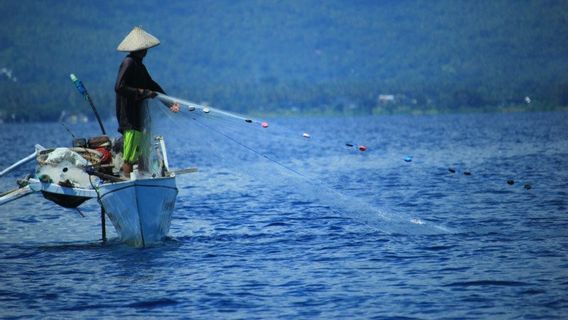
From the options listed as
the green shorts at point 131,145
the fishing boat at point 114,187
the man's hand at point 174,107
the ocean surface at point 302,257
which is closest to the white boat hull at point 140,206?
the fishing boat at point 114,187

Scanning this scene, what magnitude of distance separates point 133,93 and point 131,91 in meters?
0.07

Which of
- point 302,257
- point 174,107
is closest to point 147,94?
point 174,107

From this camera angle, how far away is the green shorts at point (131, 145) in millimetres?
27688

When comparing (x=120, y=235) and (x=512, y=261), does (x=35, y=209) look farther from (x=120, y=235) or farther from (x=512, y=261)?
(x=512, y=261)

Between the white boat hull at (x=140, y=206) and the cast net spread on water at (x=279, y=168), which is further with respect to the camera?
the cast net spread on water at (x=279, y=168)

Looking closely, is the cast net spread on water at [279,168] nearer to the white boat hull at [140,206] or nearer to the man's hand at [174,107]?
the man's hand at [174,107]

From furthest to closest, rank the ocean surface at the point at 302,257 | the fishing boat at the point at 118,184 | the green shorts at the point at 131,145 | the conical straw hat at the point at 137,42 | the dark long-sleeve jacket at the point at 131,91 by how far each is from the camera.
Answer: the green shorts at the point at 131,145 < the conical straw hat at the point at 137,42 < the dark long-sleeve jacket at the point at 131,91 < the fishing boat at the point at 118,184 < the ocean surface at the point at 302,257

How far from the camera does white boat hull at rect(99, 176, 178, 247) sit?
26484 mm

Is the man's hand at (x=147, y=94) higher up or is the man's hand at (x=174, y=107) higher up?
the man's hand at (x=147, y=94)

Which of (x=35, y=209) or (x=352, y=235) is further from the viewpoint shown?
(x=35, y=209)

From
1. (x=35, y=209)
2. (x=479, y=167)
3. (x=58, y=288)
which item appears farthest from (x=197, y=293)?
(x=479, y=167)

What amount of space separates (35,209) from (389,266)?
18.3m

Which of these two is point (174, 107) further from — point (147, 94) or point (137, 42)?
point (137, 42)

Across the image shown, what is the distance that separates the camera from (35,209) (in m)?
39.8
